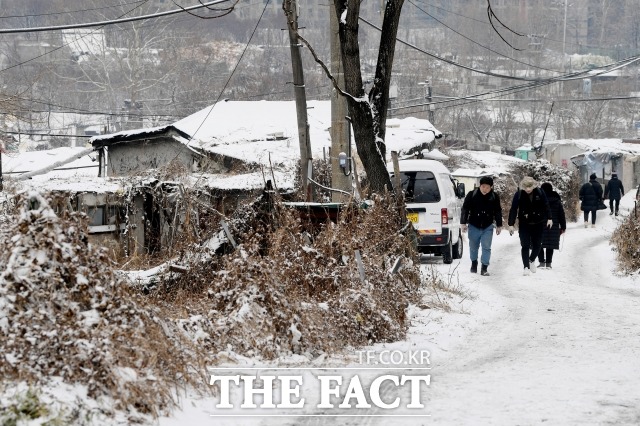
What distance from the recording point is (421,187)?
20.0 m

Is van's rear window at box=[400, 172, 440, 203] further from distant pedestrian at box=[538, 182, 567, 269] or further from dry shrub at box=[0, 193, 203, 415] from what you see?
dry shrub at box=[0, 193, 203, 415]

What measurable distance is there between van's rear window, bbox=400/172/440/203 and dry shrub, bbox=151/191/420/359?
26.7 ft

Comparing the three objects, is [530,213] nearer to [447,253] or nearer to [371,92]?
[447,253]

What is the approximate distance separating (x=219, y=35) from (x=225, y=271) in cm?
9751

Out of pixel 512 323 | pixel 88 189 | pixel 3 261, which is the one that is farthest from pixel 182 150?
pixel 3 261

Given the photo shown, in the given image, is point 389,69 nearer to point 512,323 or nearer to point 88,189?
point 512,323

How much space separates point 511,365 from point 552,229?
31.2 feet

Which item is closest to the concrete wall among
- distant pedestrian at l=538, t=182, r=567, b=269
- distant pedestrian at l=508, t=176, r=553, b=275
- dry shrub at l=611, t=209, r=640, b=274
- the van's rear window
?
the van's rear window

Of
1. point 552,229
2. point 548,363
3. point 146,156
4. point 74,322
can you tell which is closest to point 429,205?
point 552,229

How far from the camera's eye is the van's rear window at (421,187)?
19.9m

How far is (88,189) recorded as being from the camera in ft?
64.4

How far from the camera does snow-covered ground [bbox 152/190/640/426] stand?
269 inches

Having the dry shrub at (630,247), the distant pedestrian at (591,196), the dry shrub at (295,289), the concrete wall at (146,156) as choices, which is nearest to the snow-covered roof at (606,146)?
the distant pedestrian at (591,196)

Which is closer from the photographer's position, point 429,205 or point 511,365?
point 511,365
